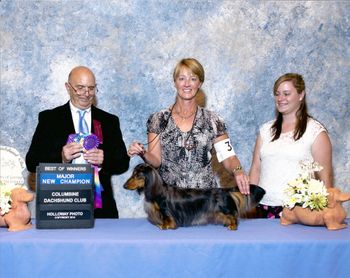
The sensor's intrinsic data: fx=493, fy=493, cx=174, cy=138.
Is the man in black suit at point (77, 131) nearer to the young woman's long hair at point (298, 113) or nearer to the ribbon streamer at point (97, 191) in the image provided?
the ribbon streamer at point (97, 191)

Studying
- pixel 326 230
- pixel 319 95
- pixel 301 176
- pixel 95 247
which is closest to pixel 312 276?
pixel 326 230

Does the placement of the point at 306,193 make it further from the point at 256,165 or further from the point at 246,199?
the point at 256,165

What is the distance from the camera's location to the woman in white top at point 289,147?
2652 mm

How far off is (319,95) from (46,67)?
7.30 feet

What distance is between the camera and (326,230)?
216 centimetres

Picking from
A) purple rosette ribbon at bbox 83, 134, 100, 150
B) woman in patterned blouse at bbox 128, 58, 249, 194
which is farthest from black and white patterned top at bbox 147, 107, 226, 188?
purple rosette ribbon at bbox 83, 134, 100, 150

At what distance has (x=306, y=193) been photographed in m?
2.21

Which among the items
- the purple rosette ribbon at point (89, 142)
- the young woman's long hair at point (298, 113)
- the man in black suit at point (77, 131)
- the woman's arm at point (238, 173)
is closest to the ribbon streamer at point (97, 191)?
the man in black suit at point (77, 131)

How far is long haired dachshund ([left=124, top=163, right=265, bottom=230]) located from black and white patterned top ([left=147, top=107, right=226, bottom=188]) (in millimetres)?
427

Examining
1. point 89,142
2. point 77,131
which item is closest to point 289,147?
point 89,142

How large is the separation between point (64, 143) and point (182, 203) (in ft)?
2.84

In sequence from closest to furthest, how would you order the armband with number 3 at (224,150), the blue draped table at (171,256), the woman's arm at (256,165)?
the blue draped table at (171,256)
the armband with number 3 at (224,150)
the woman's arm at (256,165)

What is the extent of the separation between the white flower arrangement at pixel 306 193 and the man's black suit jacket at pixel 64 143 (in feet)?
3.24

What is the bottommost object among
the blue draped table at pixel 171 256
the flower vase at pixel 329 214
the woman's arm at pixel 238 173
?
the blue draped table at pixel 171 256
